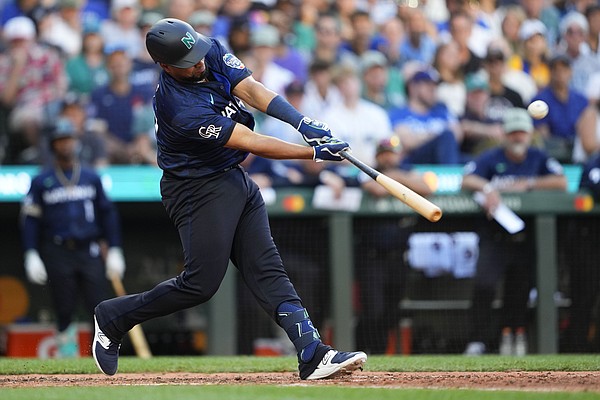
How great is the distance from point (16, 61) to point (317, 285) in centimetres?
347

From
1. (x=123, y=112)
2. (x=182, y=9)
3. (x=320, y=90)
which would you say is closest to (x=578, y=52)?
(x=320, y=90)

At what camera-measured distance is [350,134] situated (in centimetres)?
1029

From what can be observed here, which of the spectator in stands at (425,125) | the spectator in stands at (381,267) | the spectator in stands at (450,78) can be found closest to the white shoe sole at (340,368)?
the spectator in stands at (381,267)

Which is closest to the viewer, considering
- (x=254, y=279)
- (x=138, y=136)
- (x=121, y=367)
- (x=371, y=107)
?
(x=254, y=279)

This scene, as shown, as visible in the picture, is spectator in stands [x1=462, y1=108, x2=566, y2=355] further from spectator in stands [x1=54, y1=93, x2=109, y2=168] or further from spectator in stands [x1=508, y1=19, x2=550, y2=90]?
spectator in stands [x1=54, y1=93, x2=109, y2=168]

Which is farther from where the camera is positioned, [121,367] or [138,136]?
[138,136]

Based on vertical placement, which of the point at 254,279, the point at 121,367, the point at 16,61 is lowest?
the point at 121,367

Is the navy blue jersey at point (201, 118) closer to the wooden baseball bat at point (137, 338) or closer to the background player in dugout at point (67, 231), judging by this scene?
the background player in dugout at point (67, 231)

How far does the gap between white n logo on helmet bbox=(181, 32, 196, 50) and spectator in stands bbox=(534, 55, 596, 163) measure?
20.8ft

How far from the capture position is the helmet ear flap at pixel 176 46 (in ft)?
16.6

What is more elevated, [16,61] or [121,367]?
[16,61]

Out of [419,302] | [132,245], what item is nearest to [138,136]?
[132,245]

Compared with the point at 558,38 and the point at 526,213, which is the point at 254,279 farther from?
the point at 558,38

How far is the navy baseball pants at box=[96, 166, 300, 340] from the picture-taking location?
534cm
